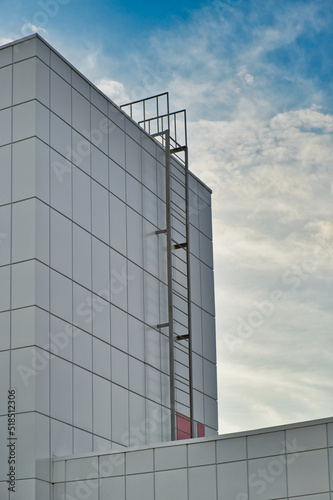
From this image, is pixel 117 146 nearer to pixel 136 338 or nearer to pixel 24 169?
pixel 24 169

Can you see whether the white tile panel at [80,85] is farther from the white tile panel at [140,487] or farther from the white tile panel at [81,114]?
the white tile panel at [140,487]

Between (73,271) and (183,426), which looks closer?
(73,271)

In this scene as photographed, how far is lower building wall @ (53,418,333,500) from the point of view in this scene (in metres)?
17.0

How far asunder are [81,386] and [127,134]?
7596 millimetres

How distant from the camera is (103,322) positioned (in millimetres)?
21859

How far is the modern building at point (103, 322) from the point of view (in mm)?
18250

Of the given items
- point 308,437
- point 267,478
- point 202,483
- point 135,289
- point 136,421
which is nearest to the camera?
point 308,437

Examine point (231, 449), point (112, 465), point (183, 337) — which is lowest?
point (112, 465)

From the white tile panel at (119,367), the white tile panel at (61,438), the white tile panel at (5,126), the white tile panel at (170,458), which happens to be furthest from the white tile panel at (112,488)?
the white tile panel at (5,126)

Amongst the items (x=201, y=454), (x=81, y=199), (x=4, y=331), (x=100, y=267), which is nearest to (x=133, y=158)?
(x=81, y=199)

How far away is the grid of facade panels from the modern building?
41mm

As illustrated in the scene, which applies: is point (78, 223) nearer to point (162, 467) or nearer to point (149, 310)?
point (149, 310)

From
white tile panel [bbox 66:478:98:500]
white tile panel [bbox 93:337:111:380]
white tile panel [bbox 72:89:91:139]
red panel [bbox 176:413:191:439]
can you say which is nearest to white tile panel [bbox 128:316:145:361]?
white tile panel [bbox 93:337:111:380]

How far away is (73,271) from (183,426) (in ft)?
20.7
